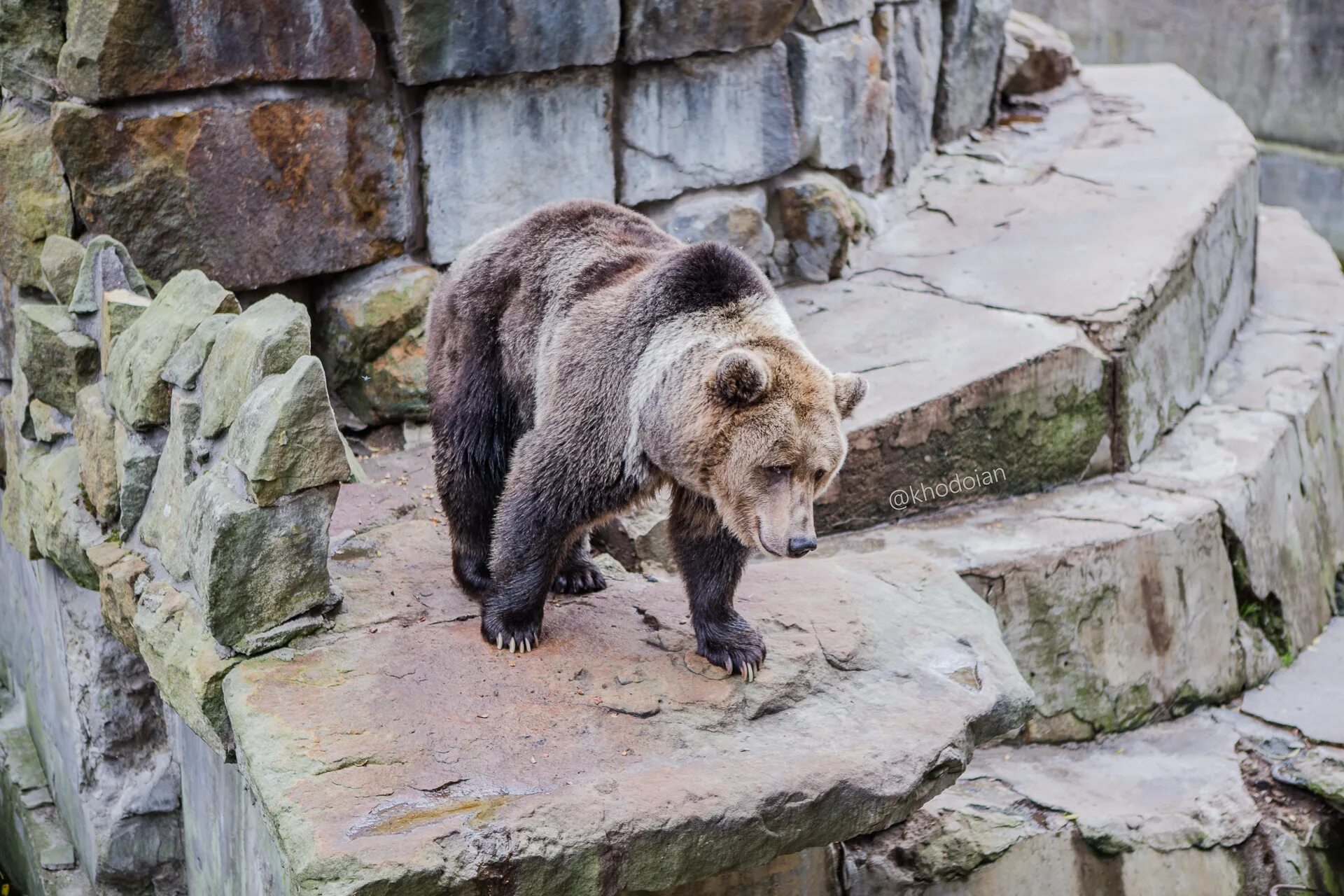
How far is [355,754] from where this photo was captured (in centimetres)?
350

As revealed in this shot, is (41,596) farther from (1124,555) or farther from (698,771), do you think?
(1124,555)

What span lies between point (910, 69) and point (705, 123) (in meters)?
2.08

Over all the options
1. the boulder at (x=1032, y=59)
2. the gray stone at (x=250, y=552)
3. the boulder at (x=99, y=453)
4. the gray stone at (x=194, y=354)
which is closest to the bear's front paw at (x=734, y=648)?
the gray stone at (x=250, y=552)

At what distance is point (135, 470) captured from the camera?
428 centimetres

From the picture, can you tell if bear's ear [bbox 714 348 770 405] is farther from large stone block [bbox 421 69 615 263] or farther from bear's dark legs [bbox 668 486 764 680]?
large stone block [bbox 421 69 615 263]

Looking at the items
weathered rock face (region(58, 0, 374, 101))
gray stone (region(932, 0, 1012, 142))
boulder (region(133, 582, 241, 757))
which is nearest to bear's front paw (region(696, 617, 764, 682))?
boulder (region(133, 582, 241, 757))

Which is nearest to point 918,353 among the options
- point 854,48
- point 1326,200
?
point 854,48

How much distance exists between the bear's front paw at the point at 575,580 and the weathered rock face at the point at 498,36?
2129 millimetres

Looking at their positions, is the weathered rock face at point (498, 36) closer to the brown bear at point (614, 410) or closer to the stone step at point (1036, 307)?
the brown bear at point (614, 410)

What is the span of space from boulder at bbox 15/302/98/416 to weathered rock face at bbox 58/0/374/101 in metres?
0.78

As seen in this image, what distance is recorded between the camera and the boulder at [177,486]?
3955 mm

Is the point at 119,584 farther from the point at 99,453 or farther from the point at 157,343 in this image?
the point at 157,343

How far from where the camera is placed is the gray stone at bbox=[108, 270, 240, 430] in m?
4.13

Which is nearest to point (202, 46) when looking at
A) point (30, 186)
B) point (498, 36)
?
point (30, 186)
